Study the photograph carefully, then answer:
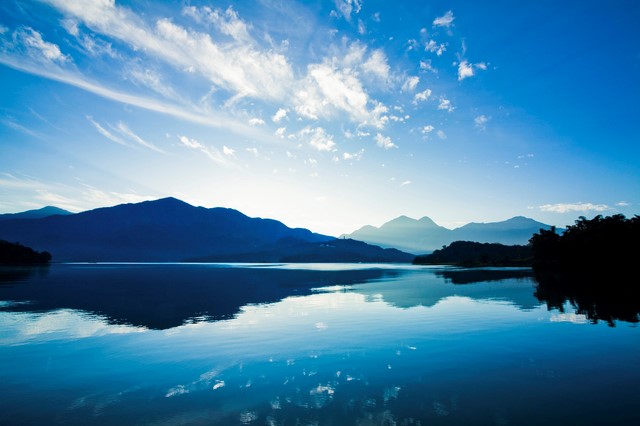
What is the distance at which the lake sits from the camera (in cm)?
1461

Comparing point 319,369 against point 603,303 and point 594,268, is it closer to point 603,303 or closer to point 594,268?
point 603,303

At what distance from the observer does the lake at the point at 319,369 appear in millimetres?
14609

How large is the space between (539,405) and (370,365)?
933cm

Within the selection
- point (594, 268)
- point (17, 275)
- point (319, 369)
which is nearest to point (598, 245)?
point (594, 268)

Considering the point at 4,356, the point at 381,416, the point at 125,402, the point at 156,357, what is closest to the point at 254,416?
the point at 381,416

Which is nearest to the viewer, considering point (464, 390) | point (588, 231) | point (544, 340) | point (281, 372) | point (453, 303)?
point (464, 390)

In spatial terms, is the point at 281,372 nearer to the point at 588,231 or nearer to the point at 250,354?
the point at 250,354

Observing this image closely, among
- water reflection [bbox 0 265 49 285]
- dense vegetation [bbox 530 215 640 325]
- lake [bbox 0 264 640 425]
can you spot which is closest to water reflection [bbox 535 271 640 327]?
dense vegetation [bbox 530 215 640 325]

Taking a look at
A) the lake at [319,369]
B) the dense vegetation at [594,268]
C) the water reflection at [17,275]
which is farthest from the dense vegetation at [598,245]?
the water reflection at [17,275]

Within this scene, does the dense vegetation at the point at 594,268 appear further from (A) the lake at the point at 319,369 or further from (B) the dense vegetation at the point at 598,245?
(A) the lake at the point at 319,369

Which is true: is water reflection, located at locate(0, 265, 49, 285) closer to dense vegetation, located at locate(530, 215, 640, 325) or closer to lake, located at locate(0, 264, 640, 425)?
lake, located at locate(0, 264, 640, 425)

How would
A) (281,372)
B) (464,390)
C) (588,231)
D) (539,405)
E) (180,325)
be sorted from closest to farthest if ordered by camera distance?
(539,405), (464,390), (281,372), (180,325), (588,231)

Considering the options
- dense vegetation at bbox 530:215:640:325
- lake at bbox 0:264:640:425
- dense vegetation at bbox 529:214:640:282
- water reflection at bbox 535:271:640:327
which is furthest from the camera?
dense vegetation at bbox 529:214:640:282

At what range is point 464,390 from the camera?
17125 mm
